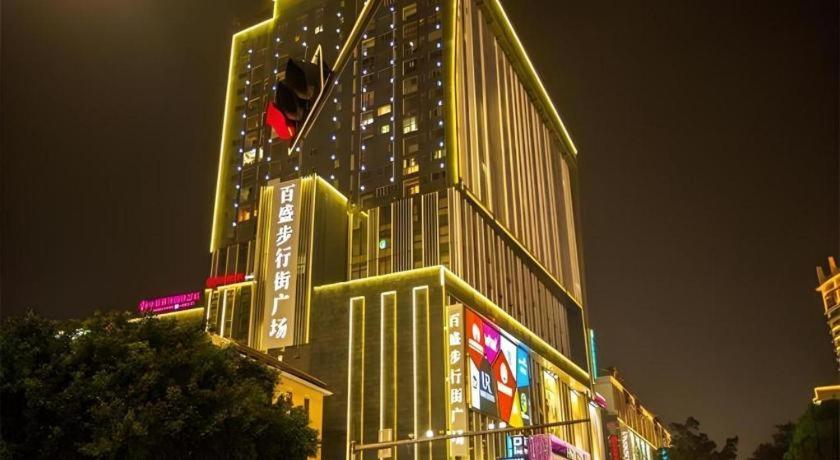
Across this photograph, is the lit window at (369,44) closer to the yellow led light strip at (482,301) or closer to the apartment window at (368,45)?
the apartment window at (368,45)

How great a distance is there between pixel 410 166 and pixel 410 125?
149 inches

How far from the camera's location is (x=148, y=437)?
17.2 metres

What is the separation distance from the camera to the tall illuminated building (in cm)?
4369

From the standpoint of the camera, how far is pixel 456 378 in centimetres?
4247

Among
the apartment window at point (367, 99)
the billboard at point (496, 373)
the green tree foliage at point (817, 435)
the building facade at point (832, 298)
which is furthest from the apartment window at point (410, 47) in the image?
the building facade at point (832, 298)

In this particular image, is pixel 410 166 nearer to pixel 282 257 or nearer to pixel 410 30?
pixel 282 257

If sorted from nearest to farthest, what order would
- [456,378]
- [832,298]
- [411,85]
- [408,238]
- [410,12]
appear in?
[456,378] → [408,238] → [411,85] → [410,12] → [832,298]

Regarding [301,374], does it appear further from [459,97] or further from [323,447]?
[459,97]

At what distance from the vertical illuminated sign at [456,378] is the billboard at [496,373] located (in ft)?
2.21

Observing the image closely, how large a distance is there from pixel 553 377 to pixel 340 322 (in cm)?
2204

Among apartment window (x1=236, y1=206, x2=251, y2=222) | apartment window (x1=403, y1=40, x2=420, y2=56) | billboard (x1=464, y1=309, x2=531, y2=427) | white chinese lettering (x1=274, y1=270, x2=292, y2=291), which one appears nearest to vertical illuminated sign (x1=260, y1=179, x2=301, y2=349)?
white chinese lettering (x1=274, y1=270, x2=292, y2=291)

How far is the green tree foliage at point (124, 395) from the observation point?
1662cm

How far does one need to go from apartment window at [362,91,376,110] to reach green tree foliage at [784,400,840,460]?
40.8 metres

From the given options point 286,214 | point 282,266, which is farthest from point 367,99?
point 282,266
